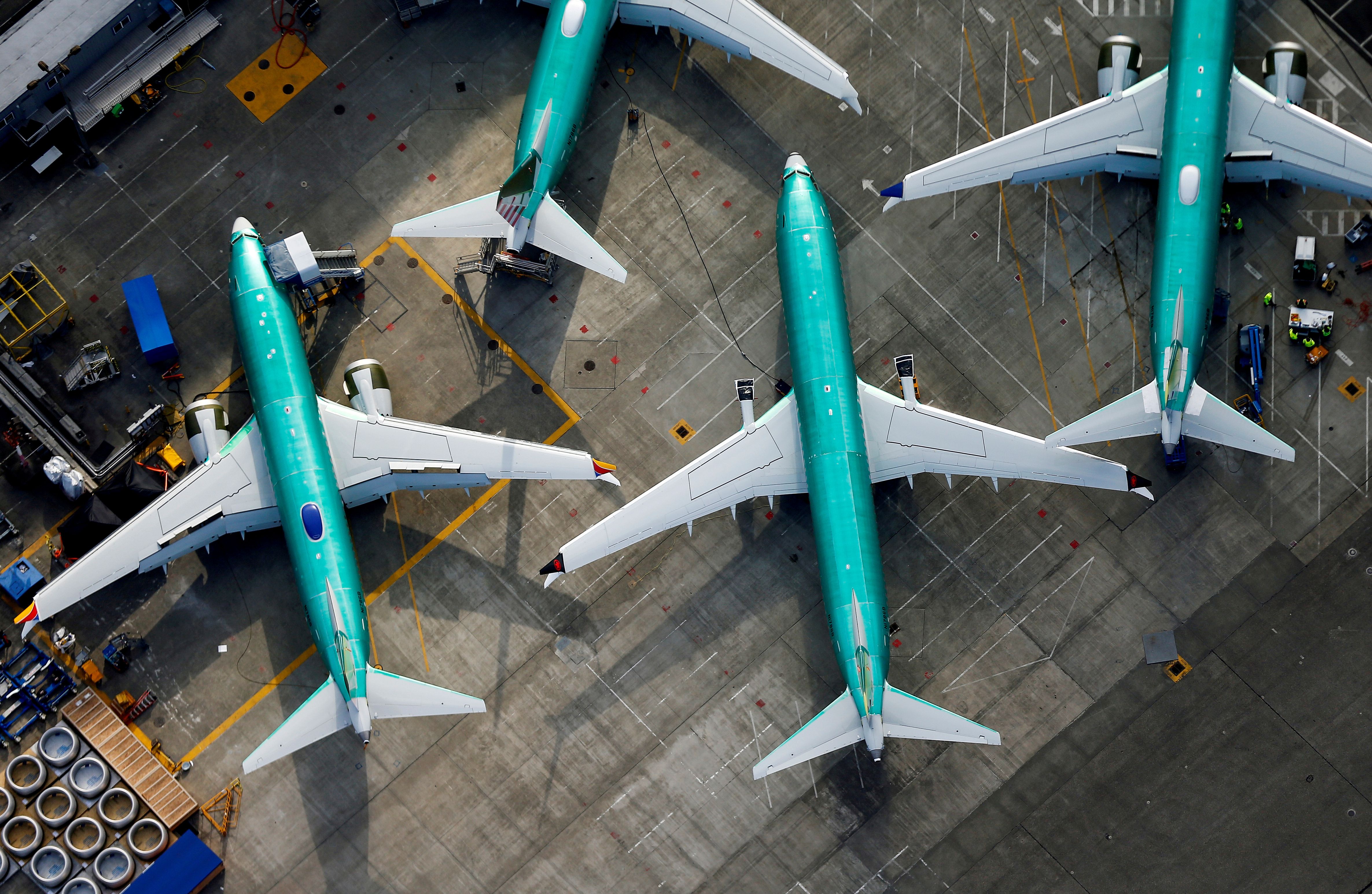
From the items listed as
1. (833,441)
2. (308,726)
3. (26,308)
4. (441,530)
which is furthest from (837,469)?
(26,308)

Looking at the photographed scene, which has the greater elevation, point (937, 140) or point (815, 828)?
point (937, 140)

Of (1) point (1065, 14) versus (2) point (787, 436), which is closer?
(2) point (787, 436)

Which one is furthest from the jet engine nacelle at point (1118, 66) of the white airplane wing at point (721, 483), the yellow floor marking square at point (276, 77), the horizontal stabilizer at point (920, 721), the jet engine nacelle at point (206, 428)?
the jet engine nacelle at point (206, 428)

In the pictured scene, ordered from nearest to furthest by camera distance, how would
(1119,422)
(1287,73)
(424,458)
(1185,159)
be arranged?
(1119,422) < (424,458) < (1185,159) < (1287,73)

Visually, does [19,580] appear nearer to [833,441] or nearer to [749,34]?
[833,441]

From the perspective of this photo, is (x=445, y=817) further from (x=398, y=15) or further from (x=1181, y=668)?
(x=398, y=15)

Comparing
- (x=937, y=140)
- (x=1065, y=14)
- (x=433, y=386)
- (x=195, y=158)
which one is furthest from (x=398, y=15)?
(x=1065, y=14)

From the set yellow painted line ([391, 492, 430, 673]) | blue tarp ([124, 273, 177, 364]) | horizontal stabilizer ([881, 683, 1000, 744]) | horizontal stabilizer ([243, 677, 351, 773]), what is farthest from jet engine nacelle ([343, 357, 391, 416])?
horizontal stabilizer ([881, 683, 1000, 744])
